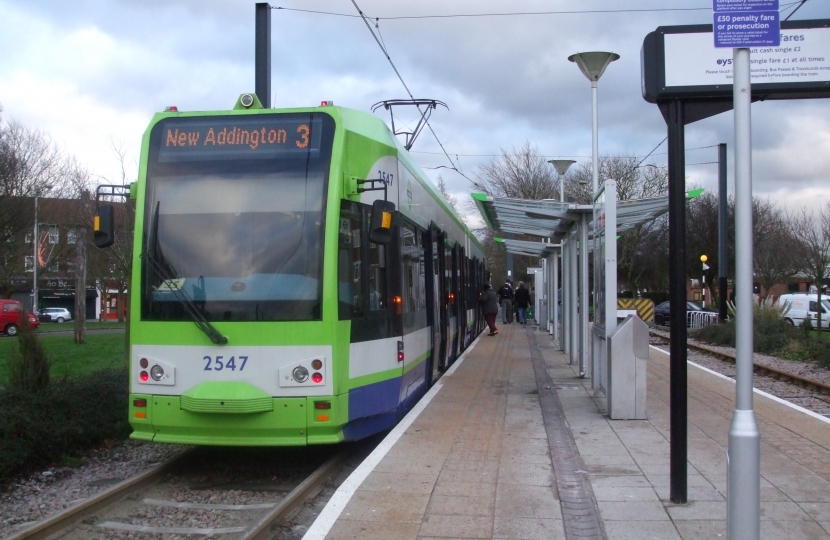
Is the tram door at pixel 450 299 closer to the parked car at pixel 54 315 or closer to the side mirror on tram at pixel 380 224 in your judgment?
the side mirror on tram at pixel 380 224

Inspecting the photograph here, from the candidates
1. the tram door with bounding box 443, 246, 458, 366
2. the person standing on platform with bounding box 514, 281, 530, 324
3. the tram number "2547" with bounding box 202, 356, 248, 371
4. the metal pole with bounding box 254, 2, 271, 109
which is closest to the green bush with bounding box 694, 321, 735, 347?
the person standing on platform with bounding box 514, 281, 530, 324

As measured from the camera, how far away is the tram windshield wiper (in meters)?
7.06

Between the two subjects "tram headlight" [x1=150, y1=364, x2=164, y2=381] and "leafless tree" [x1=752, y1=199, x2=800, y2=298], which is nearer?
"tram headlight" [x1=150, y1=364, x2=164, y2=381]

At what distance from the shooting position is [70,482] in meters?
7.71

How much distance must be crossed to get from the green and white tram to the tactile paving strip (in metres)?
1.88

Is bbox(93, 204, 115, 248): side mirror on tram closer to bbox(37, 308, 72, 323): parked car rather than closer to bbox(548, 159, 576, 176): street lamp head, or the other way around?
bbox(548, 159, 576, 176): street lamp head

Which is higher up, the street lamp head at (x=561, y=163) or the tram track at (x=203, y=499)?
the street lamp head at (x=561, y=163)

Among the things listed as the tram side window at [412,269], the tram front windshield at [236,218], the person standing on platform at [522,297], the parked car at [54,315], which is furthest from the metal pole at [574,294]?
the parked car at [54,315]

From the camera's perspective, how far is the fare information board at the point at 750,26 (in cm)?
457

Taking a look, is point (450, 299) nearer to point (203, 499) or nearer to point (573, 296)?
point (573, 296)

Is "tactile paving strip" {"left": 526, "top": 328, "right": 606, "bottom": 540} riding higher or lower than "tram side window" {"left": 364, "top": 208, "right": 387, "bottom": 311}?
lower

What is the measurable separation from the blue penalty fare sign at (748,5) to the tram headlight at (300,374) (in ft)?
14.0

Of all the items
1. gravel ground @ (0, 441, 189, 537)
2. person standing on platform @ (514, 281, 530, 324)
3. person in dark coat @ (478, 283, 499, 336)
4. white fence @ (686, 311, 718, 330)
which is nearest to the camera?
gravel ground @ (0, 441, 189, 537)

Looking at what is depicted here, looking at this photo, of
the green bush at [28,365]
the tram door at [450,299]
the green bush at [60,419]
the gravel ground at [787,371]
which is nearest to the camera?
the green bush at [60,419]
